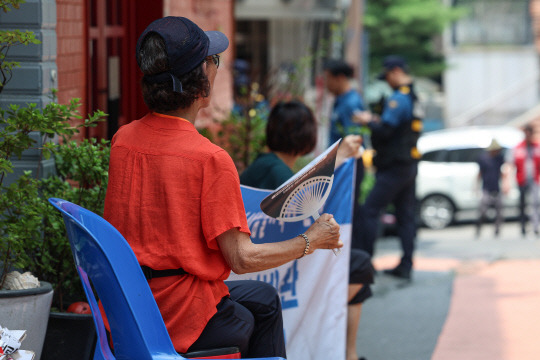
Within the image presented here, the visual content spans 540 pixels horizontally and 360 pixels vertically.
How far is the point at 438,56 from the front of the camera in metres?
27.8

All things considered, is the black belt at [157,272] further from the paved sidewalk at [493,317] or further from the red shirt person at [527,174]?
the red shirt person at [527,174]

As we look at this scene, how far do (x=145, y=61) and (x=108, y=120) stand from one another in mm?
3207

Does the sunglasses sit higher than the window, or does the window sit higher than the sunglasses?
the window

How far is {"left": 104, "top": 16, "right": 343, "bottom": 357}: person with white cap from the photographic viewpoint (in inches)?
109

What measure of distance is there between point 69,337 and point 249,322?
41.3 inches

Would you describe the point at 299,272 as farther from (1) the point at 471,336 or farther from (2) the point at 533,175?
(2) the point at 533,175

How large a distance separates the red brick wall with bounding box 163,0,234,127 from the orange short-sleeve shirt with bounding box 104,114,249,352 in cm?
410

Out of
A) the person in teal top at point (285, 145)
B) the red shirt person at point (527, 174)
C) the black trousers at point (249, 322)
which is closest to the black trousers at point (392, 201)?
the person in teal top at point (285, 145)

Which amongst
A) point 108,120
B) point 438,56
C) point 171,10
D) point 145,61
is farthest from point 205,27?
point 438,56

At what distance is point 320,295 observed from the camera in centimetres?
439

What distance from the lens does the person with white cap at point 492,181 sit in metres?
14.3

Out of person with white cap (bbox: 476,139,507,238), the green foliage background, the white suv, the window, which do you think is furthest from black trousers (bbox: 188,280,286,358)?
the window

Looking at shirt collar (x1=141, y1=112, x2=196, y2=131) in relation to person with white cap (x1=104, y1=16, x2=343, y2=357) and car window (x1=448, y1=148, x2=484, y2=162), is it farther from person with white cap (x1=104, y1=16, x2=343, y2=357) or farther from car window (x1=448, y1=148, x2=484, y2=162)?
car window (x1=448, y1=148, x2=484, y2=162)

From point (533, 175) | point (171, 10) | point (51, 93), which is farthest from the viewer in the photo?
point (533, 175)
